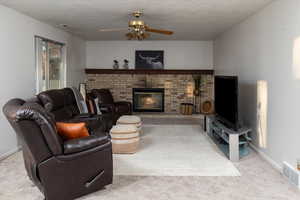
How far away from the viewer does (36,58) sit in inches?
213

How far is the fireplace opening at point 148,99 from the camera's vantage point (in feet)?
29.4

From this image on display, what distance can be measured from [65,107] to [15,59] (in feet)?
3.96

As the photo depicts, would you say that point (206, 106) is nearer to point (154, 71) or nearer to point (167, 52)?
point (154, 71)

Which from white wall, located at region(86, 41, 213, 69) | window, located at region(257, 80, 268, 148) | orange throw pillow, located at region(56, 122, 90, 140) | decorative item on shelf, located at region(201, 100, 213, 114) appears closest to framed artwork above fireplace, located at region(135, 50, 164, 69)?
white wall, located at region(86, 41, 213, 69)

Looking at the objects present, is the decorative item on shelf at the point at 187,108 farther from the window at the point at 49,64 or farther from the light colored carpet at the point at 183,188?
the light colored carpet at the point at 183,188

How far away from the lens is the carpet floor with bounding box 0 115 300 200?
2748 millimetres

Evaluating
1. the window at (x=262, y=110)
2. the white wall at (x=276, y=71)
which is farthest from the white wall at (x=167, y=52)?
the window at (x=262, y=110)

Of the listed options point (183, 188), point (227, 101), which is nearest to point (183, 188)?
point (183, 188)

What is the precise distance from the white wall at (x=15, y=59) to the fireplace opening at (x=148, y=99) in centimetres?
388

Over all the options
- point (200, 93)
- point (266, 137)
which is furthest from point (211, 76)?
point (266, 137)

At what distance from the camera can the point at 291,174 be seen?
3.10 m

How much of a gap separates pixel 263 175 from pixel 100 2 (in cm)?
333

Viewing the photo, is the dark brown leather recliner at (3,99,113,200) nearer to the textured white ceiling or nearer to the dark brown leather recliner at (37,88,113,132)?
the dark brown leather recliner at (37,88,113,132)

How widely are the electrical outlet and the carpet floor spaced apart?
0.06 meters
